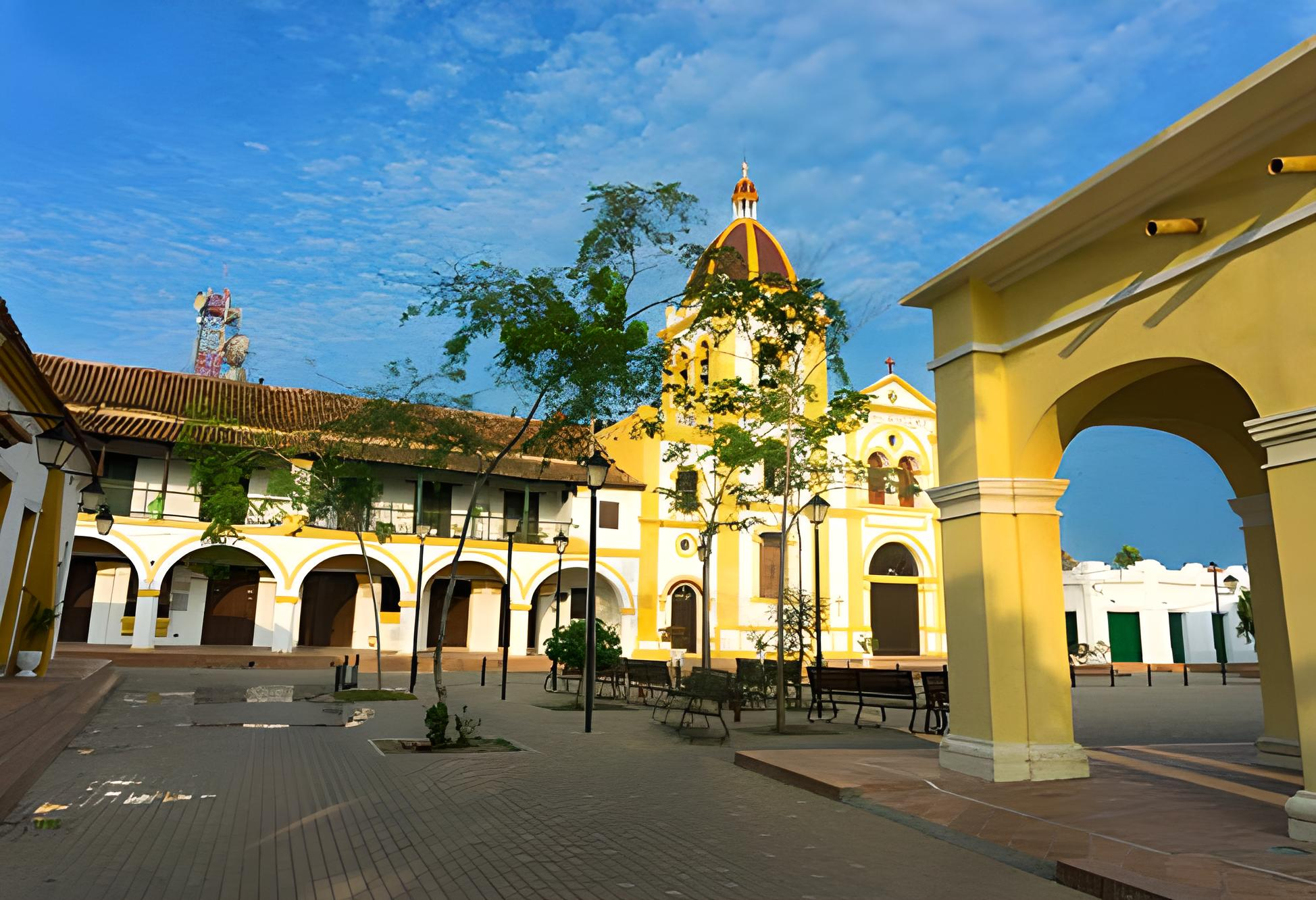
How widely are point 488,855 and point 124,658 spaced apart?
23.8m

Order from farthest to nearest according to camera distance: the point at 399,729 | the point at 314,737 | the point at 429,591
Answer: the point at 429,591, the point at 399,729, the point at 314,737

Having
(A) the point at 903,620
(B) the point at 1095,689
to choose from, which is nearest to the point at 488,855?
(B) the point at 1095,689

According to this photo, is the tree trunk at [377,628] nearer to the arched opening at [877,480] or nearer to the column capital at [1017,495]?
the column capital at [1017,495]

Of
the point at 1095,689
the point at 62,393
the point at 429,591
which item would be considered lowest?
the point at 1095,689

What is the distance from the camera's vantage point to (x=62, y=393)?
27.9m

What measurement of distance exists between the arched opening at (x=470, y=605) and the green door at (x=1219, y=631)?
99.1 ft

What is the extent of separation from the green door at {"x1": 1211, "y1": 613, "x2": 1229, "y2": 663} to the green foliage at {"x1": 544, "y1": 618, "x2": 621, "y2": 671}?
31402mm

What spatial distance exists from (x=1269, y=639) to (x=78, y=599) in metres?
31.7

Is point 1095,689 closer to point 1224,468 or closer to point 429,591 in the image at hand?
point 1224,468

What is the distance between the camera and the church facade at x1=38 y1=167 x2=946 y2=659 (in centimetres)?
2828

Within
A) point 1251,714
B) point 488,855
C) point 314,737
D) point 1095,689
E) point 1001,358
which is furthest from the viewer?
point 1095,689

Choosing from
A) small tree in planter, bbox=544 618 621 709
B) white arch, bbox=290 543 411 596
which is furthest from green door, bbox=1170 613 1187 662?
white arch, bbox=290 543 411 596

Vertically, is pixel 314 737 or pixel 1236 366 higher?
pixel 1236 366

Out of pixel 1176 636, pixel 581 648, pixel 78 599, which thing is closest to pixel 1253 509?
pixel 581 648
